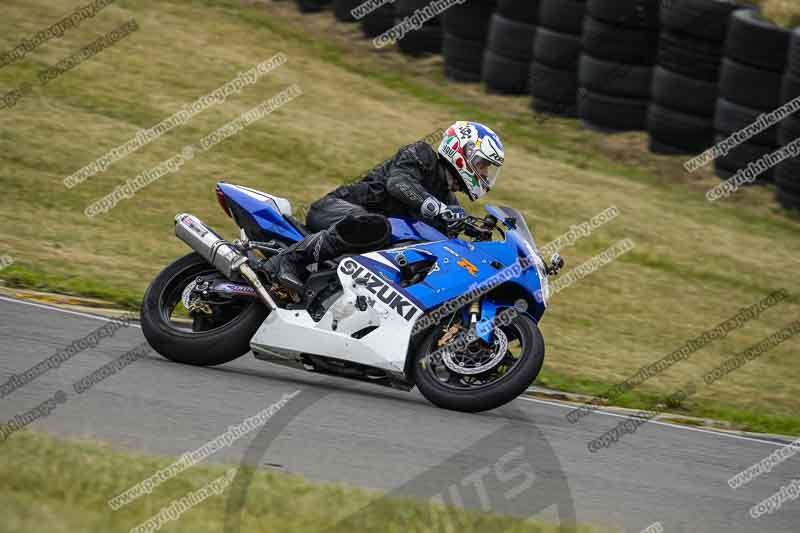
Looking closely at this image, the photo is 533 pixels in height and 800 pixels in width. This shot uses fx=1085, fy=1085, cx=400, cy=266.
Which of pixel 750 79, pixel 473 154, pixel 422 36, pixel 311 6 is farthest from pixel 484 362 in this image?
pixel 311 6

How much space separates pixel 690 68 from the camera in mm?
14406

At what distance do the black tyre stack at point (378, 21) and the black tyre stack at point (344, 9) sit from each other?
1.86ft

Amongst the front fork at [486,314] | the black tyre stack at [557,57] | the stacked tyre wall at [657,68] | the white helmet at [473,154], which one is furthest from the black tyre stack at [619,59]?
the front fork at [486,314]

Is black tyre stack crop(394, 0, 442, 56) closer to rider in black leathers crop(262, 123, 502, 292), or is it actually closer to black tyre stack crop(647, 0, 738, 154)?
black tyre stack crop(647, 0, 738, 154)

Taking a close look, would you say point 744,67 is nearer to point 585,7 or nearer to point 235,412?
point 585,7

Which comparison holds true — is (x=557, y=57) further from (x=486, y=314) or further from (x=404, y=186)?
(x=486, y=314)

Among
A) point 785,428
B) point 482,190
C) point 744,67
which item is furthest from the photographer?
point 744,67

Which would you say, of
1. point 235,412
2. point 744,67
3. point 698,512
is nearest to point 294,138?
point 744,67

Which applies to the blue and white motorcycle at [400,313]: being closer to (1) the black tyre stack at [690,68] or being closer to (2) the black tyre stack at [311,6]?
(1) the black tyre stack at [690,68]

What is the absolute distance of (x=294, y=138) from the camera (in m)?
14.7

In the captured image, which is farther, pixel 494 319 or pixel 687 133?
pixel 687 133

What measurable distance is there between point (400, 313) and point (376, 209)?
0.88m

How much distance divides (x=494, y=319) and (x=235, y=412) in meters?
1.65

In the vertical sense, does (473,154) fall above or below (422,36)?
above
